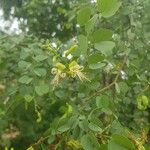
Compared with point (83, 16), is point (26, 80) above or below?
below

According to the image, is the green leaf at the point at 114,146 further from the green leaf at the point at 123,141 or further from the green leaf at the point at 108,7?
the green leaf at the point at 108,7

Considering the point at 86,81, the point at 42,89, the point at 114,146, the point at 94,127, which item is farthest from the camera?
the point at 42,89

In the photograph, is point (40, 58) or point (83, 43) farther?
point (40, 58)

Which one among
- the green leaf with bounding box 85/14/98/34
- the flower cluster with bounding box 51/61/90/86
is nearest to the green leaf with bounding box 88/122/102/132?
the flower cluster with bounding box 51/61/90/86

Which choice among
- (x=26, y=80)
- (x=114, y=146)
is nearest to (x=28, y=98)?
(x=26, y=80)

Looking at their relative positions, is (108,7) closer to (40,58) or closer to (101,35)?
(101,35)

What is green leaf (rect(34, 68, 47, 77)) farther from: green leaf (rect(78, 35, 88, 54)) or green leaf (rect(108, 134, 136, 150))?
green leaf (rect(108, 134, 136, 150))

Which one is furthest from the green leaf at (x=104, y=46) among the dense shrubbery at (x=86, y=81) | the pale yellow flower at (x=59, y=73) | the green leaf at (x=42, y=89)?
the green leaf at (x=42, y=89)

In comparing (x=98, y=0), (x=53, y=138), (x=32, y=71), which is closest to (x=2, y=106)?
(x=32, y=71)

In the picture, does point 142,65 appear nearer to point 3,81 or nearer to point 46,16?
point 3,81
